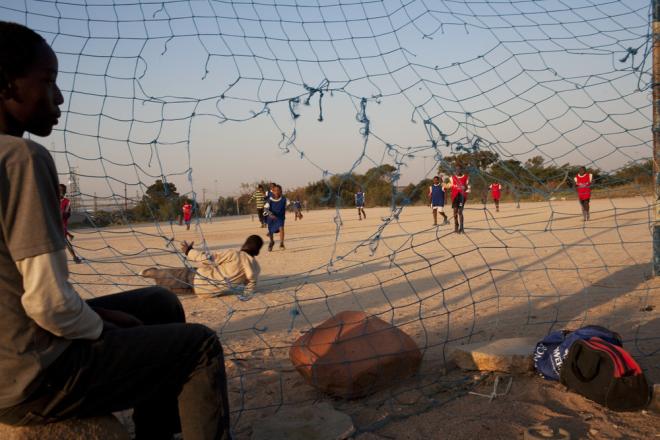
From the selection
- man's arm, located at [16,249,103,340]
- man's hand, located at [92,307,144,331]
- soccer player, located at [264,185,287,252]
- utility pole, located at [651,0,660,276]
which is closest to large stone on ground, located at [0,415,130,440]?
man's hand, located at [92,307,144,331]

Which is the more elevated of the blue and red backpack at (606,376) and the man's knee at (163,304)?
the man's knee at (163,304)

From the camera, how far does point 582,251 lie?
9.46 metres

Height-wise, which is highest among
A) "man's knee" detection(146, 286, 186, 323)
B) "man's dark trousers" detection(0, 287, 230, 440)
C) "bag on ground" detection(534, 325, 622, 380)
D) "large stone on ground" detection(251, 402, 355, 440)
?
"man's knee" detection(146, 286, 186, 323)

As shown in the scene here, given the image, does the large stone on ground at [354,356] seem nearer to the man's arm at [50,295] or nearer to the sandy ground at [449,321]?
the sandy ground at [449,321]

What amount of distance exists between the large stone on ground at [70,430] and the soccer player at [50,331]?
0.08 metres

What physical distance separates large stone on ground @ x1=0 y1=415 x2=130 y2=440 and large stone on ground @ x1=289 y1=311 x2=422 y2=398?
1369 mm

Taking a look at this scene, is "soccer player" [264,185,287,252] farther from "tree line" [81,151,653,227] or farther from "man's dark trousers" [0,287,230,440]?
"man's dark trousers" [0,287,230,440]

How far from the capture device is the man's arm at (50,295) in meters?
1.57

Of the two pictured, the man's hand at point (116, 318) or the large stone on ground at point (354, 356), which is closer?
the man's hand at point (116, 318)

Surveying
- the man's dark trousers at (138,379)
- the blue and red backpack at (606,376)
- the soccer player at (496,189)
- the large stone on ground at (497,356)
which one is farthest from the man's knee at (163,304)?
the soccer player at (496,189)

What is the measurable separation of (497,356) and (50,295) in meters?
2.45

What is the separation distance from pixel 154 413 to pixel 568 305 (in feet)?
13.7

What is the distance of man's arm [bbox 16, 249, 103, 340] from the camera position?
61.8 inches

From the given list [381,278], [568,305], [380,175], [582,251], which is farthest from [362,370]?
[582,251]
